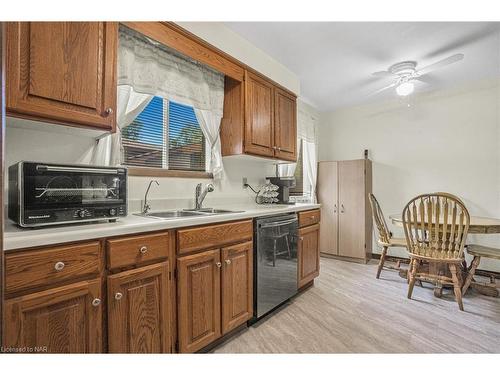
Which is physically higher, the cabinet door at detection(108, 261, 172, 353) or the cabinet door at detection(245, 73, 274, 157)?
the cabinet door at detection(245, 73, 274, 157)

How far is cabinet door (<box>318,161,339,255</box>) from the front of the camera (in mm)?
3963

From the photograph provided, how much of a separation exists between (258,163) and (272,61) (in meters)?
1.14

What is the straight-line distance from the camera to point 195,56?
6.27 ft

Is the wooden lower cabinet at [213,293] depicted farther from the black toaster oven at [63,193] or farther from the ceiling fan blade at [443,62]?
the ceiling fan blade at [443,62]

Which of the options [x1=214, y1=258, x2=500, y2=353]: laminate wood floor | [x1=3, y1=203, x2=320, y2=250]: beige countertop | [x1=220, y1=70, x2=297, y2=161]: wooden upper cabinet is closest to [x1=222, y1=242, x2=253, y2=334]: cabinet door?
[x1=214, y1=258, x2=500, y2=353]: laminate wood floor

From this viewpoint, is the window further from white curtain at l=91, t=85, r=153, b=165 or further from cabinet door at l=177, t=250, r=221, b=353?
cabinet door at l=177, t=250, r=221, b=353

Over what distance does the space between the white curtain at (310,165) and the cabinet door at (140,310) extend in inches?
123

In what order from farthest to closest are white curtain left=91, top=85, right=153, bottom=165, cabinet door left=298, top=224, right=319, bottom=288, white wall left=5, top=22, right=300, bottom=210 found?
cabinet door left=298, top=224, right=319, bottom=288
white curtain left=91, top=85, right=153, bottom=165
white wall left=5, top=22, right=300, bottom=210

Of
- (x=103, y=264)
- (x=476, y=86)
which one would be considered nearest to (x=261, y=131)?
(x=103, y=264)

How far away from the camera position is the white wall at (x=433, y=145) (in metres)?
3.18

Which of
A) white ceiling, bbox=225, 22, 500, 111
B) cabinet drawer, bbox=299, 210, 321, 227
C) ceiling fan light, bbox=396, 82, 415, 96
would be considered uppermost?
white ceiling, bbox=225, 22, 500, 111

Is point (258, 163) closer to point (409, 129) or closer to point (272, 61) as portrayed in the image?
point (272, 61)

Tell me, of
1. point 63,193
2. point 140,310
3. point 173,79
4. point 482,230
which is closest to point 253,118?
point 173,79

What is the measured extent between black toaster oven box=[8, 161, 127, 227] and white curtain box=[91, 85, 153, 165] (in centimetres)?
43
